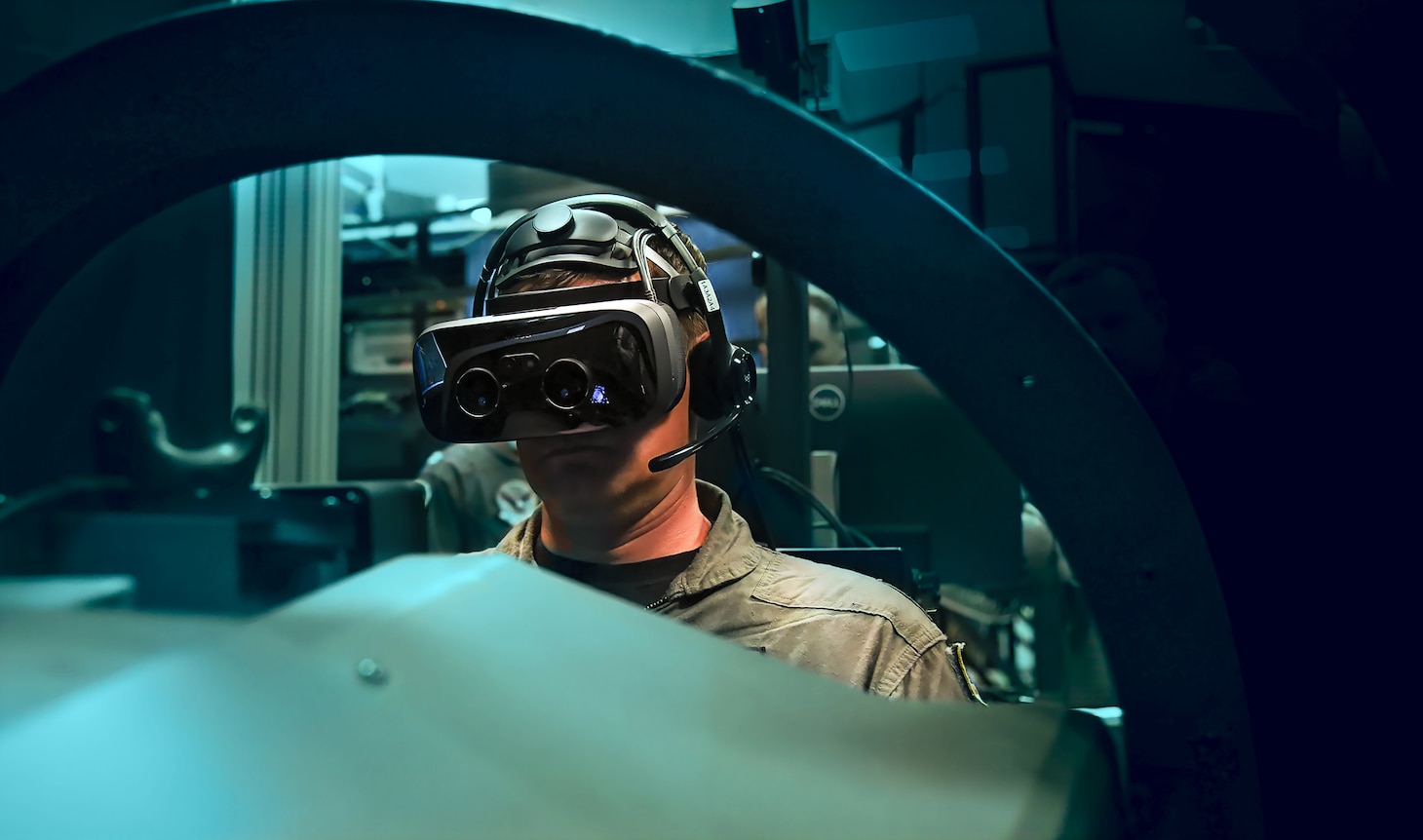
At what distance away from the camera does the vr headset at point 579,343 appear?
0.72 meters

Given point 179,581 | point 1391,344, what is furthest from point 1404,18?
point 179,581

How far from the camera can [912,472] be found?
1418 millimetres

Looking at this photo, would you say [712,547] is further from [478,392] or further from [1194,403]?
[1194,403]

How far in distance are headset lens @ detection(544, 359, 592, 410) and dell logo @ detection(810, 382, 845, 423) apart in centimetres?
76

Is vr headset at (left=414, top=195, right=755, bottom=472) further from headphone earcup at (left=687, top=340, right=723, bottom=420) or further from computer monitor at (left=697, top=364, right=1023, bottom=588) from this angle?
computer monitor at (left=697, top=364, right=1023, bottom=588)

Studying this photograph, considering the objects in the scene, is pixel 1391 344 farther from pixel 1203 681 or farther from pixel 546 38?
pixel 546 38

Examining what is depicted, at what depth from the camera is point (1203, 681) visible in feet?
1.09

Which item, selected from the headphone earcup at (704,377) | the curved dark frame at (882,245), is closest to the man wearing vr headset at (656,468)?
the headphone earcup at (704,377)

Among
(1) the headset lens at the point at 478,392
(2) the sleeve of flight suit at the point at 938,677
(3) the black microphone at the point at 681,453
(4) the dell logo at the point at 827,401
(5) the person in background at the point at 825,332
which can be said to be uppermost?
(5) the person in background at the point at 825,332

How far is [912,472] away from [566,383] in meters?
0.83

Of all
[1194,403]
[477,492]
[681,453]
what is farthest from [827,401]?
[1194,403]

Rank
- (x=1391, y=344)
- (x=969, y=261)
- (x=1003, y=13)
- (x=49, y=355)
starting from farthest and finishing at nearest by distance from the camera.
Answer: (x=49, y=355) < (x=1003, y=13) < (x=1391, y=344) < (x=969, y=261)

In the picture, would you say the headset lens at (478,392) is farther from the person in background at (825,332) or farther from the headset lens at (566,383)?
the person in background at (825,332)

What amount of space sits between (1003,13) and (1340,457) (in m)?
0.58
